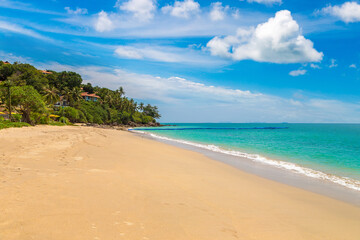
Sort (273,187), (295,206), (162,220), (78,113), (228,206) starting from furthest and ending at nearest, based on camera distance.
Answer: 1. (78,113)
2. (273,187)
3. (295,206)
4. (228,206)
5. (162,220)

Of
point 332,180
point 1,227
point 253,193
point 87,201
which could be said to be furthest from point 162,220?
point 332,180

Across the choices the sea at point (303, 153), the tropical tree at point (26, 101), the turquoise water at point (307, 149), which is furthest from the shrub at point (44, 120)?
the turquoise water at point (307, 149)

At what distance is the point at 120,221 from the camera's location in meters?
4.20

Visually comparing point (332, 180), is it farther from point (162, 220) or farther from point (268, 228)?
point (162, 220)

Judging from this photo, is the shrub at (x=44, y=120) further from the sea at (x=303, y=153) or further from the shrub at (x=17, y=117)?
the sea at (x=303, y=153)

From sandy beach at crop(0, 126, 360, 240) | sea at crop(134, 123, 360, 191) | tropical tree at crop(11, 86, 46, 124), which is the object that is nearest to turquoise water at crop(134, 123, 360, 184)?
sea at crop(134, 123, 360, 191)

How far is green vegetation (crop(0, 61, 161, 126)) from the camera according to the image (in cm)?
3878

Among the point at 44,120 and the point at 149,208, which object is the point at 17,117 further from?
the point at 149,208

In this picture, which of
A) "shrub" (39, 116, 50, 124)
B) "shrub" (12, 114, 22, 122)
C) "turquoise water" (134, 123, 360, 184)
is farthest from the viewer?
"shrub" (39, 116, 50, 124)

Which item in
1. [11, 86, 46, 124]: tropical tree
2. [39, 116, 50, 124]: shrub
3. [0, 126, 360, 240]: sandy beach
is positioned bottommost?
[39, 116, 50, 124]: shrub

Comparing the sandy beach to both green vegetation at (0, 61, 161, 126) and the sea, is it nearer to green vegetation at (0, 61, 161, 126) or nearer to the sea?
the sea

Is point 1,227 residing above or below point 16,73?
below

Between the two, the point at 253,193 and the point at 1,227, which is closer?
the point at 1,227

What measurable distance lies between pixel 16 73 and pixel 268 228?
→ 317 feet
